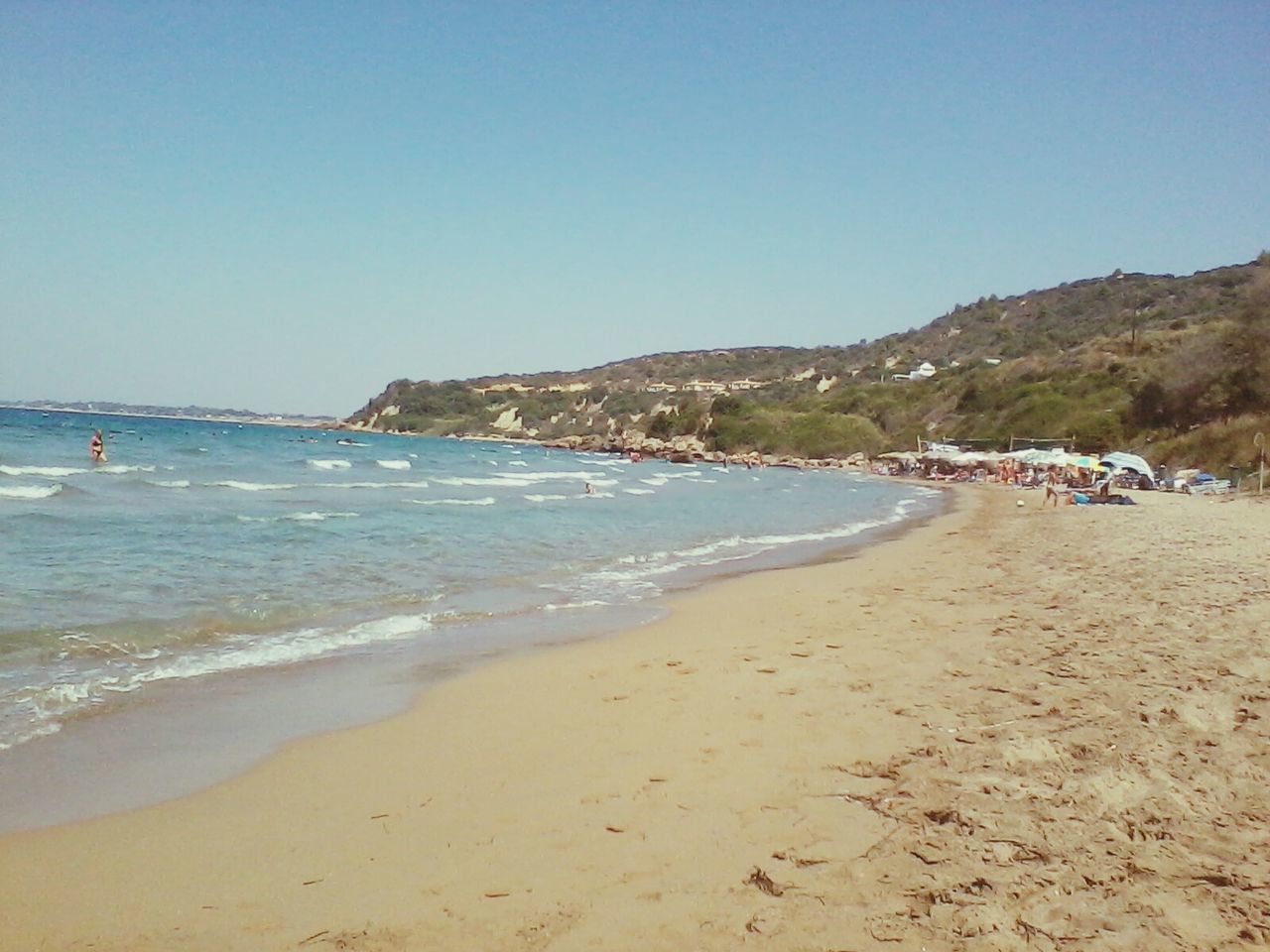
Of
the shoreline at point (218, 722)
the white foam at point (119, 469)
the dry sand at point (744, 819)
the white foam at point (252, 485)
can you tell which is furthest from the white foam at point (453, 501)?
the dry sand at point (744, 819)

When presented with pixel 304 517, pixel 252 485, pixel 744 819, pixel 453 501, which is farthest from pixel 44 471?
pixel 744 819

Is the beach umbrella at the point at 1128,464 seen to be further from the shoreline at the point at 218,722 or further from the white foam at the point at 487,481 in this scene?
the shoreline at the point at 218,722

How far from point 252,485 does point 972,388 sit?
60.8 meters

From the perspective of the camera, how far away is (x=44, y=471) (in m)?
30.7

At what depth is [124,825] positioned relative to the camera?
14.2ft

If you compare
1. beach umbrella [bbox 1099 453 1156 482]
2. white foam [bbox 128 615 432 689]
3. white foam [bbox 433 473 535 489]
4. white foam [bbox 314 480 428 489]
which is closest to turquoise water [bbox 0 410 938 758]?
white foam [bbox 128 615 432 689]

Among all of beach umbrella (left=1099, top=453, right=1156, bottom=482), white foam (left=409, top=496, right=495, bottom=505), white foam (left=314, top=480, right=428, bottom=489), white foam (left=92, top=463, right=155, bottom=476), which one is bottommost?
white foam (left=314, top=480, right=428, bottom=489)

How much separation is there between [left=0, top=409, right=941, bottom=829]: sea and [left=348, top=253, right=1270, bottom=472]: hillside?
2694 cm

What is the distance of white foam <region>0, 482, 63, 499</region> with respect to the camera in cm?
2069

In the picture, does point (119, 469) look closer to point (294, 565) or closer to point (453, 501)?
point (453, 501)

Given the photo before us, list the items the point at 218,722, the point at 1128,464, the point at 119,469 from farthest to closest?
1. the point at 1128,464
2. the point at 119,469
3. the point at 218,722

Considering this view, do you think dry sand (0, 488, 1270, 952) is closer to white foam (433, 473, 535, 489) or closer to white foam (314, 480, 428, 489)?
white foam (314, 480, 428, 489)

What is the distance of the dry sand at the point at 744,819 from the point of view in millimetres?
3242

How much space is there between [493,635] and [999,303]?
144249 millimetres
